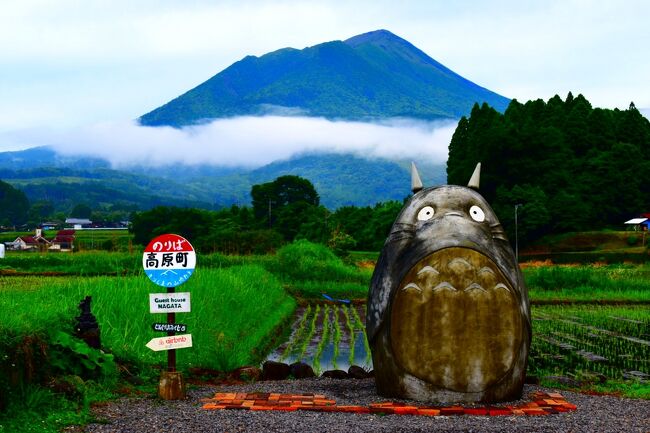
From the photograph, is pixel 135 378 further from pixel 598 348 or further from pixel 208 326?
pixel 598 348

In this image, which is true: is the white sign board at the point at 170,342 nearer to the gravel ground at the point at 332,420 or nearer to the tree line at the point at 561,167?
the gravel ground at the point at 332,420

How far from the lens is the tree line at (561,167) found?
5472cm

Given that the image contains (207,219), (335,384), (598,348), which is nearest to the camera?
(335,384)

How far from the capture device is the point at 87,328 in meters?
9.33

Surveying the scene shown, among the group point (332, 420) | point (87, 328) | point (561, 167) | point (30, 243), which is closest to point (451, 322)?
point (332, 420)

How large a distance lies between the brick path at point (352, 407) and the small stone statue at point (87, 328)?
5.65ft

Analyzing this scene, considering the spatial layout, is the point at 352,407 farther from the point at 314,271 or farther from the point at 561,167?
the point at 561,167

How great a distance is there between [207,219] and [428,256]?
71.6m

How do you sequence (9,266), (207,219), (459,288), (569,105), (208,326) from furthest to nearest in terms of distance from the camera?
1. (207,219)
2. (569,105)
3. (9,266)
4. (208,326)
5. (459,288)

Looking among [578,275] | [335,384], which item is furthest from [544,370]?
[578,275]

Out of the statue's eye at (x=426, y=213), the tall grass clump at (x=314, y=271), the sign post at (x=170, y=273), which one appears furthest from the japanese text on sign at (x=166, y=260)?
the tall grass clump at (x=314, y=271)

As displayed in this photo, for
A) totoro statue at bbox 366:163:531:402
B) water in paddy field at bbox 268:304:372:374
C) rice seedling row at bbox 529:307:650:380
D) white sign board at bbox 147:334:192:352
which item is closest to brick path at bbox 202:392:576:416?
totoro statue at bbox 366:163:531:402

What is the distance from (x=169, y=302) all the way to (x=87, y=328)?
1.09 m

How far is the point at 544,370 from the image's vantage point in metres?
12.5
